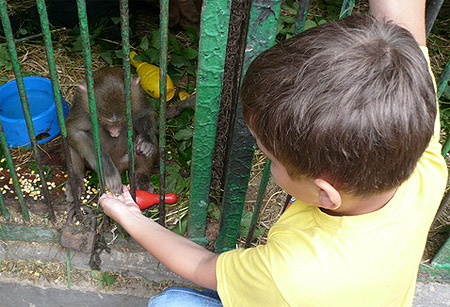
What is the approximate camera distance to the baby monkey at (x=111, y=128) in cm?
298

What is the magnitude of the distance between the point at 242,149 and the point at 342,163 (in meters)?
0.81

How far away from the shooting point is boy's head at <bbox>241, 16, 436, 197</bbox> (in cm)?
109

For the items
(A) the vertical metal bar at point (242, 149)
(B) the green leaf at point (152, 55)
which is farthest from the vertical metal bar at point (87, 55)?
(B) the green leaf at point (152, 55)

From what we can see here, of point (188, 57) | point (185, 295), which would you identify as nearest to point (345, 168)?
point (185, 295)

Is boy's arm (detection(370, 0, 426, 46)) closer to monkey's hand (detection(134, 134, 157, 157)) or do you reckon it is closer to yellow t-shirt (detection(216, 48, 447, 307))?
yellow t-shirt (detection(216, 48, 447, 307))

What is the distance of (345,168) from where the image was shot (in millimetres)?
1173

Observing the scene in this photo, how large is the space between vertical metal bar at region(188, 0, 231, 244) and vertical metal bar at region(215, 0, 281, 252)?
9 cm

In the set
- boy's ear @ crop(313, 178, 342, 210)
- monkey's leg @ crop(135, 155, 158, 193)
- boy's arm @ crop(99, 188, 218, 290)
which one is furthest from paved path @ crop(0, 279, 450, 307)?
boy's ear @ crop(313, 178, 342, 210)

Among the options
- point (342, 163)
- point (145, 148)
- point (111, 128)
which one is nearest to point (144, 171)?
point (145, 148)

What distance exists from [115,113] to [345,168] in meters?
2.08

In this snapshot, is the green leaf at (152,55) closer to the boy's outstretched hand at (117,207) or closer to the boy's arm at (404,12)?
the boy's outstretched hand at (117,207)

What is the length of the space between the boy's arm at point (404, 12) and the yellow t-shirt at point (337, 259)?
17.0 inches

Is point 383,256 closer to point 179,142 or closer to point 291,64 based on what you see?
point 291,64

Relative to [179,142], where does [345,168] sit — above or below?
above
